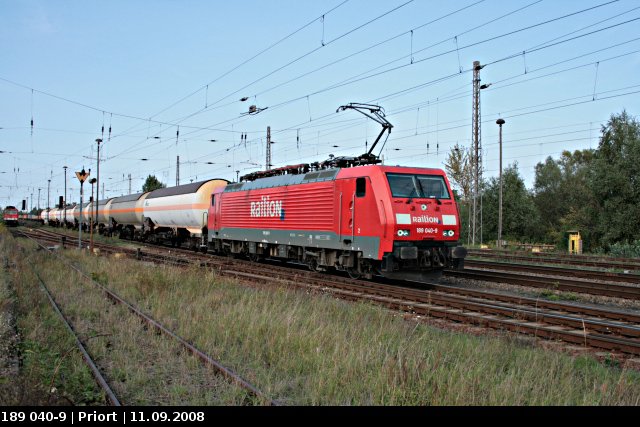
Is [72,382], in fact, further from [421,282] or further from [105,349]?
[421,282]

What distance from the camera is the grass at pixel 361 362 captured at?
16.7ft

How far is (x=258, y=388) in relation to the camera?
550 cm

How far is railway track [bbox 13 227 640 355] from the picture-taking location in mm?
8281

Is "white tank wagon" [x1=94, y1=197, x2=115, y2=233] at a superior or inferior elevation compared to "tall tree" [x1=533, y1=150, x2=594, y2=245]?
inferior

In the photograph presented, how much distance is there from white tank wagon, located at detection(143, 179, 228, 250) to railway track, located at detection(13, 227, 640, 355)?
13.5m

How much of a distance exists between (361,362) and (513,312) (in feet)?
16.5

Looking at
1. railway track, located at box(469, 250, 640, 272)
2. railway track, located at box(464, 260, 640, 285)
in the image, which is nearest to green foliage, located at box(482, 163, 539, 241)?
railway track, located at box(469, 250, 640, 272)

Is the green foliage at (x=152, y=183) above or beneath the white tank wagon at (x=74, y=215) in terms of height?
above

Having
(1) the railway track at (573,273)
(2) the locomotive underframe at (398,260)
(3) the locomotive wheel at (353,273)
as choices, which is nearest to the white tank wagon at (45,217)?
(2) the locomotive underframe at (398,260)

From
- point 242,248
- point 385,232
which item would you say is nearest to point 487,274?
point 385,232

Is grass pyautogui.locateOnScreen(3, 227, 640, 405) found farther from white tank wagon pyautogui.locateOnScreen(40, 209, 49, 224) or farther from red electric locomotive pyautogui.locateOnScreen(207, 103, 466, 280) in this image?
white tank wagon pyautogui.locateOnScreen(40, 209, 49, 224)

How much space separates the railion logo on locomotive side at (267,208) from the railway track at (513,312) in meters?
4.32

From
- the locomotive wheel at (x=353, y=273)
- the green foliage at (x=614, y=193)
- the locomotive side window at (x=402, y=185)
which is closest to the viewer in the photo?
the locomotive side window at (x=402, y=185)

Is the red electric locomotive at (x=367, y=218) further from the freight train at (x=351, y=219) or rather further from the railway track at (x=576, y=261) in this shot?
the railway track at (x=576, y=261)
